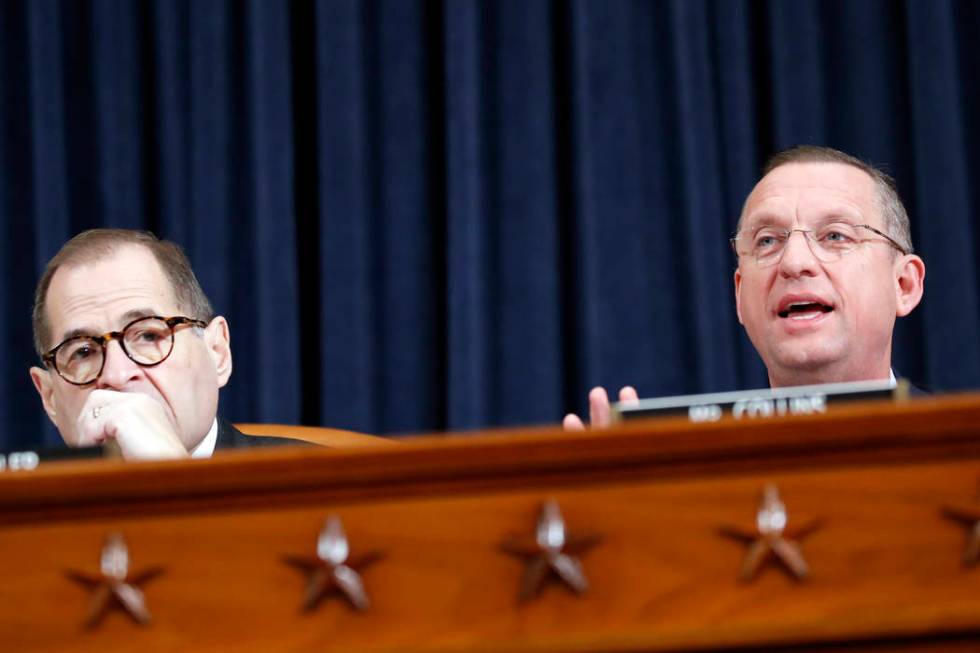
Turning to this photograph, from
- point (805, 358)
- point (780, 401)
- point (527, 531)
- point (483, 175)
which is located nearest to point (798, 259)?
point (805, 358)

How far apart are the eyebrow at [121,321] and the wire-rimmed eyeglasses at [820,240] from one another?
0.93 m

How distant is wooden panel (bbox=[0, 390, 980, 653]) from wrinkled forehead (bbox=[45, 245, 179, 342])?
2.86ft

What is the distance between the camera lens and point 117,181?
264cm

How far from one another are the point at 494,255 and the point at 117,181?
2.73ft

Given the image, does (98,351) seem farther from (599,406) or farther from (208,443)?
(599,406)

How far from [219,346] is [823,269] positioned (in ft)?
3.05

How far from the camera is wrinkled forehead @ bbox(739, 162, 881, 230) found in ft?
6.26

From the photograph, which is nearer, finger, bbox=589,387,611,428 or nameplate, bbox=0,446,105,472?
nameplate, bbox=0,446,105,472

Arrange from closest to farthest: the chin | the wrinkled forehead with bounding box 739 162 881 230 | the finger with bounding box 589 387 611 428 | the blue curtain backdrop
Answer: the finger with bounding box 589 387 611 428
the chin
the wrinkled forehead with bounding box 739 162 881 230
the blue curtain backdrop

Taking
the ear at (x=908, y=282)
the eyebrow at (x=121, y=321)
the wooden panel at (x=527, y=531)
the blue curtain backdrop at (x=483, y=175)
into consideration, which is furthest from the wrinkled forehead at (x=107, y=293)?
the ear at (x=908, y=282)

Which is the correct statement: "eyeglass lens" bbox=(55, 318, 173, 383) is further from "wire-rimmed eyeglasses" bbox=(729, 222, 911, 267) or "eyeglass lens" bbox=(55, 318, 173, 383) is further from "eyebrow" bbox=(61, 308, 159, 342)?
"wire-rimmed eyeglasses" bbox=(729, 222, 911, 267)

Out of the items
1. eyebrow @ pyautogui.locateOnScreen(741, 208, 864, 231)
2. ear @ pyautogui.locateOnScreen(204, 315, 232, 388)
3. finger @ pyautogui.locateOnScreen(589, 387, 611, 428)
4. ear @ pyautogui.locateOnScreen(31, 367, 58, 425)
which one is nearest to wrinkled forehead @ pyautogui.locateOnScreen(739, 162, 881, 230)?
eyebrow @ pyautogui.locateOnScreen(741, 208, 864, 231)

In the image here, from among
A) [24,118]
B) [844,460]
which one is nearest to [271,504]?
[844,460]

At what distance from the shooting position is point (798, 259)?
1.85 metres
